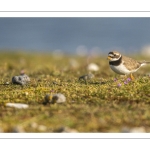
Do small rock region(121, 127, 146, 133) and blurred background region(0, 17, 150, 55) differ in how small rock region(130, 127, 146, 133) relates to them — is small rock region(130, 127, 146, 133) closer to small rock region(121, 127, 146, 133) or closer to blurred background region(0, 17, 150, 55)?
small rock region(121, 127, 146, 133)

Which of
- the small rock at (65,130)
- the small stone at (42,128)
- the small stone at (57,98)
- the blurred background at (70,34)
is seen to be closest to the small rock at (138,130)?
the small rock at (65,130)

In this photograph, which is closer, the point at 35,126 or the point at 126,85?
the point at 35,126

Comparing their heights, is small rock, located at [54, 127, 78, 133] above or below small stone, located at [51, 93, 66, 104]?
below

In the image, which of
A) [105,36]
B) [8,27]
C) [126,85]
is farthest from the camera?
[8,27]

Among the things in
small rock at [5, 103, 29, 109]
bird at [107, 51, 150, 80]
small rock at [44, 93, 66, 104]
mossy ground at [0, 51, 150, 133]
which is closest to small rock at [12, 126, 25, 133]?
mossy ground at [0, 51, 150, 133]

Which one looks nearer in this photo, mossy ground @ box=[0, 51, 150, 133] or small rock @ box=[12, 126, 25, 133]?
small rock @ box=[12, 126, 25, 133]

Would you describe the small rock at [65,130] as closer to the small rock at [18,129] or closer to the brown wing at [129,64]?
the small rock at [18,129]
